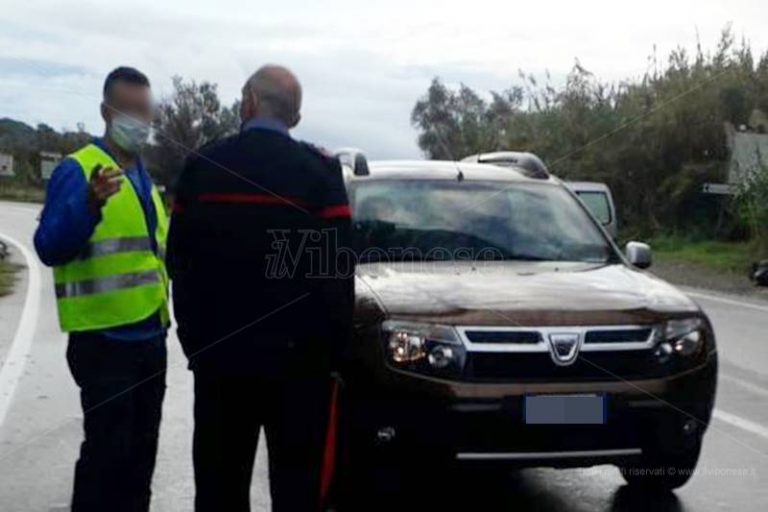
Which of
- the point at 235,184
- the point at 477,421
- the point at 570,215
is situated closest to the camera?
the point at 235,184

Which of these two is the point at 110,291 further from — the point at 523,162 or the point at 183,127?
the point at 183,127

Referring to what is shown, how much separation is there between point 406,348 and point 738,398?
15.7 ft

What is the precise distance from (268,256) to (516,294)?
6.72 ft

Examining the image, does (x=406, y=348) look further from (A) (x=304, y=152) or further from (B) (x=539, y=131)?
(B) (x=539, y=131)

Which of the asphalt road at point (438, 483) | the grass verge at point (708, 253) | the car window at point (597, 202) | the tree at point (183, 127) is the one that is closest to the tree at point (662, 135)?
the grass verge at point (708, 253)

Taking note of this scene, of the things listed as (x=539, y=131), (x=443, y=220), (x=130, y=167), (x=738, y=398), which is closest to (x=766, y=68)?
(x=539, y=131)

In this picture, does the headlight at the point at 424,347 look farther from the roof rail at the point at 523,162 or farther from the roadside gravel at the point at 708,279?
the roadside gravel at the point at 708,279

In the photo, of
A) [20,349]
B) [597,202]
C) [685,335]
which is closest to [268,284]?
[685,335]

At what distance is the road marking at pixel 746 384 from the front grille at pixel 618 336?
14.7 feet

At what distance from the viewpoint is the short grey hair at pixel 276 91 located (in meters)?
4.23

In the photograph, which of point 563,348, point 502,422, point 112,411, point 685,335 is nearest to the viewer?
point 112,411

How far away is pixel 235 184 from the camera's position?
4.18m

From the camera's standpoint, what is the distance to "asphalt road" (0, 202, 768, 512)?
633 centimetres

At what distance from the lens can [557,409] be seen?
5.50m
